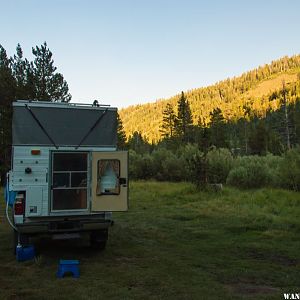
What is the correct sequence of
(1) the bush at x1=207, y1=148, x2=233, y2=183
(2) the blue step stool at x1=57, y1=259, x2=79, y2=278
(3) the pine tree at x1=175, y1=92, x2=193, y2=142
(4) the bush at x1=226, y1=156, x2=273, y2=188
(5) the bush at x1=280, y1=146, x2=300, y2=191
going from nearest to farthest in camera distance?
(2) the blue step stool at x1=57, y1=259, x2=79, y2=278 < (5) the bush at x1=280, y1=146, x2=300, y2=191 < (4) the bush at x1=226, y1=156, x2=273, y2=188 < (1) the bush at x1=207, y1=148, x2=233, y2=183 < (3) the pine tree at x1=175, y1=92, x2=193, y2=142

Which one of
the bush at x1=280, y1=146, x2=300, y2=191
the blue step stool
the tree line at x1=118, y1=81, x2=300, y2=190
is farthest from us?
the tree line at x1=118, y1=81, x2=300, y2=190

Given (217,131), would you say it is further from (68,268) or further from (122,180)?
(68,268)

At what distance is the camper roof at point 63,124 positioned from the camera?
8008mm

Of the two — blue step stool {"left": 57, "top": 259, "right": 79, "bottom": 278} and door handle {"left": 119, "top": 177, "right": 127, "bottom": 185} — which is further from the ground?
door handle {"left": 119, "top": 177, "right": 127, "bottom": 185}

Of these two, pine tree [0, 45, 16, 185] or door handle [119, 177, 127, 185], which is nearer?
door handle [119, 177, 127, 185]

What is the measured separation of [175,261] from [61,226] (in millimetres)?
2340

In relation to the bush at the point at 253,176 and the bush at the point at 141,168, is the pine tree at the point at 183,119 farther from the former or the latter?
the bush at the point at 253,176

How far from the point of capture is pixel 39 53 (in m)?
26.0

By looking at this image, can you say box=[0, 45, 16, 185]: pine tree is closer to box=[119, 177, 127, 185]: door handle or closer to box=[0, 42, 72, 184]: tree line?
box=[0, 42, 72, 184]: tree line

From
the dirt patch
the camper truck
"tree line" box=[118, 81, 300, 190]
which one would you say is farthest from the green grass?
"tree line" box=[118, 81, 300, 190]

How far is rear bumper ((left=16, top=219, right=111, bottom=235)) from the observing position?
299 inches

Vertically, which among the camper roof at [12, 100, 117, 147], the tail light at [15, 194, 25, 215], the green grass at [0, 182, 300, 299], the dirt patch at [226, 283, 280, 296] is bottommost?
the dirt patch at [226, 283, 280, 296]

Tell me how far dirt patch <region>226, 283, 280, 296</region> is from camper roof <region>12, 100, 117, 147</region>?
4.02 m

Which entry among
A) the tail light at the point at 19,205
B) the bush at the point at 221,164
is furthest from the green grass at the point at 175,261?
the bush at the point at 221,164
